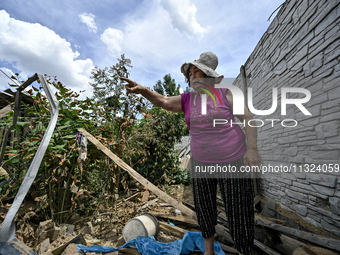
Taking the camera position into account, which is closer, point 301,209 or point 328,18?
point 328,18

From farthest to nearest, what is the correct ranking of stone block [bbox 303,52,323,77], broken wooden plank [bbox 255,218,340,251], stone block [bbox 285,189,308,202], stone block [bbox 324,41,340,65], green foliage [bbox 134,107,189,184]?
green foliage [bbox 134,107,189,184] < stone block [bbox 285,189,308,202] < stone block [bbox 303,52,323,77] < stone block [bbox 324,41,340,65] < broken wooden plank [bbox 255,218,340,251]

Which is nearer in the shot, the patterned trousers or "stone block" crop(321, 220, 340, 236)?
the patterned trousers

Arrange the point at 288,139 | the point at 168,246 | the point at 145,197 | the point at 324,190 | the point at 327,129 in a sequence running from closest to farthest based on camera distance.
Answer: the point at 168,246 < the point at 327,129 < the point at 324,190 < the point at 288,139 < the point at 145,197

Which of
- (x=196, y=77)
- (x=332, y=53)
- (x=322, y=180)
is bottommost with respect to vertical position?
(x=322, y=180)

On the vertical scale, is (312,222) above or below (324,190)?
below

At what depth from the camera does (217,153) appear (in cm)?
155

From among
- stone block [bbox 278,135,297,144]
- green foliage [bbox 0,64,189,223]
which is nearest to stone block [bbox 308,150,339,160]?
stone block [bbox 278,135,297,144]

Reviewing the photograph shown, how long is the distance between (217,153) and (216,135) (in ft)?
0.53

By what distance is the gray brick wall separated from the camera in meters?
2.22

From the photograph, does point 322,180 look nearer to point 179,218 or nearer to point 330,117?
point 330,117

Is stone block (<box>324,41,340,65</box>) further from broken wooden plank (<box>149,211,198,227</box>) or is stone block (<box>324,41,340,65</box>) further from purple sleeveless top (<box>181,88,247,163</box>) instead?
broken wooden plank (<box>149,211,198,227</box>)

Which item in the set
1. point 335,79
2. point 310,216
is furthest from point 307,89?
point 310,216

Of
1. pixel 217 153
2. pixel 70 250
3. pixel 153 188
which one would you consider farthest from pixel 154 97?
pixel 70 250

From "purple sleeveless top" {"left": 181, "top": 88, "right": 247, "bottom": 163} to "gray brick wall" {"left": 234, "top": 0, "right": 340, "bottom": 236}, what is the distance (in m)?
1.62
